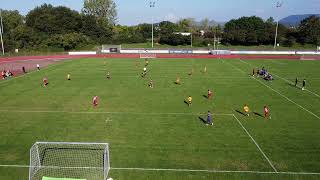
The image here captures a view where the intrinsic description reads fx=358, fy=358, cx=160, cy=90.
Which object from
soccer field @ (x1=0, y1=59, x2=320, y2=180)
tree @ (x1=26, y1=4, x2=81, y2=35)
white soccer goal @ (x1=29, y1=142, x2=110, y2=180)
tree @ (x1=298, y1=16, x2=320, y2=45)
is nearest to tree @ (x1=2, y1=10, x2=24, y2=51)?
tree @ (x1=26, y1=4, x2=81, y2=35)

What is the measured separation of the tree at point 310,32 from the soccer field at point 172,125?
69.0 metres

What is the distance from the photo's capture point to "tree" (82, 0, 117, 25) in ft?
416

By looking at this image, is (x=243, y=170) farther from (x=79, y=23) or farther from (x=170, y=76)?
(x=79, y=23)

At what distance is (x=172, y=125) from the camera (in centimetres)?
2745

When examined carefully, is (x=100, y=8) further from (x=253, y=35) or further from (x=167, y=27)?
(x=253, y=35)

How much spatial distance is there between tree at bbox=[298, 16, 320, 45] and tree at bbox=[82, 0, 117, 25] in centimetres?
6494

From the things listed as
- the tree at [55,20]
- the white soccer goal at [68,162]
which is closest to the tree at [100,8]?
the tree at [55,20]

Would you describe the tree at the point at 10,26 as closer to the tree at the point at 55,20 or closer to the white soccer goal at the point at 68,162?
the tree at the point at 55,20

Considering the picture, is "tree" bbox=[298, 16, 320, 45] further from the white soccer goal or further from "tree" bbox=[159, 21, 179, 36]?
the white soccer goal

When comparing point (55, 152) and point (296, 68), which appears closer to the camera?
point (55, 152)

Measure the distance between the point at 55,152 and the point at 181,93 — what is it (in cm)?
1995

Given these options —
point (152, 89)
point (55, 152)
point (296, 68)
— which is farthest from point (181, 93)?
point (296, 68)

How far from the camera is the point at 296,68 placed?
200 ft

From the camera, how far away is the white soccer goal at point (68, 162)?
18.8 meters
